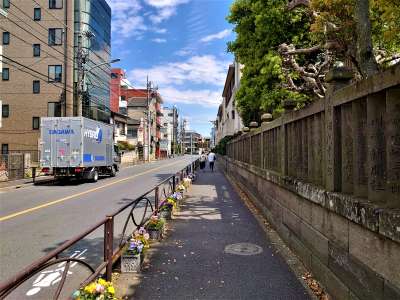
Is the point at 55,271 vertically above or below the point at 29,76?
below

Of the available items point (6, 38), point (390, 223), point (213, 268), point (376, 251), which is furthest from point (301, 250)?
point (6, 38)

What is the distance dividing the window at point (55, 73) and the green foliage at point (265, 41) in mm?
29163

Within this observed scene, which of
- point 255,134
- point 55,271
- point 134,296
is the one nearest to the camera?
point 134,296

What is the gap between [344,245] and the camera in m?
4.33

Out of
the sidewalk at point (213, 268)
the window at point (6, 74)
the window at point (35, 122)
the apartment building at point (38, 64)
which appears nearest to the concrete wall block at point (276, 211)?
the sidewalk at point (213, 268)

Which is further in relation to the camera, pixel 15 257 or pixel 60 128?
pixel 60 128

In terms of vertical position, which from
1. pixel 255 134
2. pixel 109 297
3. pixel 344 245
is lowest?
pixel 109 297

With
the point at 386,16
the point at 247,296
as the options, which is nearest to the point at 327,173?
the point at 247,296

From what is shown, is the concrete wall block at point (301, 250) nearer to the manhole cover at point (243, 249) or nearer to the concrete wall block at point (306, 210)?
the concrete wall block at point (306, 210)

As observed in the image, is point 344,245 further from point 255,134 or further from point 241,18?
point 241,18

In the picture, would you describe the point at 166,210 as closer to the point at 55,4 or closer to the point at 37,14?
the point at 55,4

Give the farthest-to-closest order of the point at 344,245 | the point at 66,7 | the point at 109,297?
the point at 66,7, the point at 344,245, the point at 109,297

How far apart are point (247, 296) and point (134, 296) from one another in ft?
4.71

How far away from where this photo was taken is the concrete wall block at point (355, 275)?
3521 millimetres
